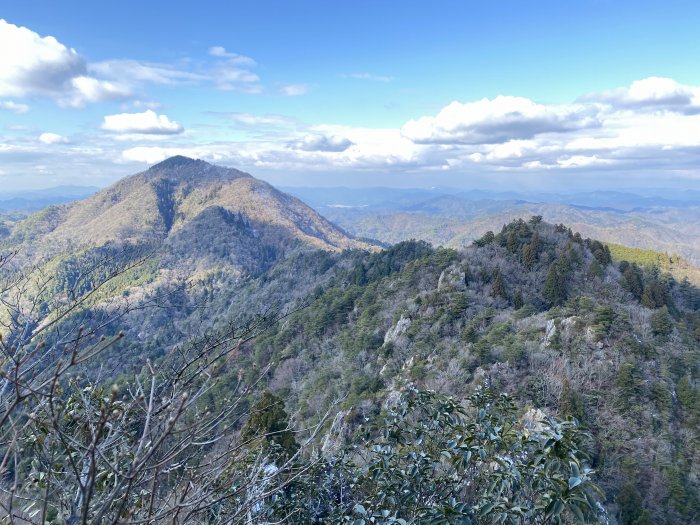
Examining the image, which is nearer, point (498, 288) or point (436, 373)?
point (436, 373)

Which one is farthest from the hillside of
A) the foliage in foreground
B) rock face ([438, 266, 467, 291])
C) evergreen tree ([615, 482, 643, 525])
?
the foliage in foreground

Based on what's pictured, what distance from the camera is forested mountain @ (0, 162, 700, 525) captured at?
415 centimetres

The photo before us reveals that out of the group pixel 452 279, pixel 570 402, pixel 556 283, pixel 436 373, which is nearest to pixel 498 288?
pixel 452 279

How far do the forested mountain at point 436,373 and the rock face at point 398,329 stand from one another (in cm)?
Answer: 38

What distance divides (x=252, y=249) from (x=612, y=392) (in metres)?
143

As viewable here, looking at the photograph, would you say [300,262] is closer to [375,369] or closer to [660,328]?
[375,369]

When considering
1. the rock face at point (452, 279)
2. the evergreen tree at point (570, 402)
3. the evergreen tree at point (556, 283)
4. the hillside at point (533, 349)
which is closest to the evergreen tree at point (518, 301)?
the hillside at point (533, 349)

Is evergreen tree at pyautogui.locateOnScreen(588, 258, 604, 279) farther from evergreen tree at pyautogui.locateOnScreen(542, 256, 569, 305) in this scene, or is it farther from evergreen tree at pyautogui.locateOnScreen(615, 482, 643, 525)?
evergreen tree at pyautogui.locateOnScreen(615, 482, 643, 525)

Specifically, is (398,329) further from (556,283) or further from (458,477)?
(458,477)

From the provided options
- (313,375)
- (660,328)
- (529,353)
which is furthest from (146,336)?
(660,328)

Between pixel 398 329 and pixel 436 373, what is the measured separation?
1112 cm

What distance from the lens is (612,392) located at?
874 inches

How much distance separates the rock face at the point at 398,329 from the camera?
3831 centimetres

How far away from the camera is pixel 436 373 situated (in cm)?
2831
